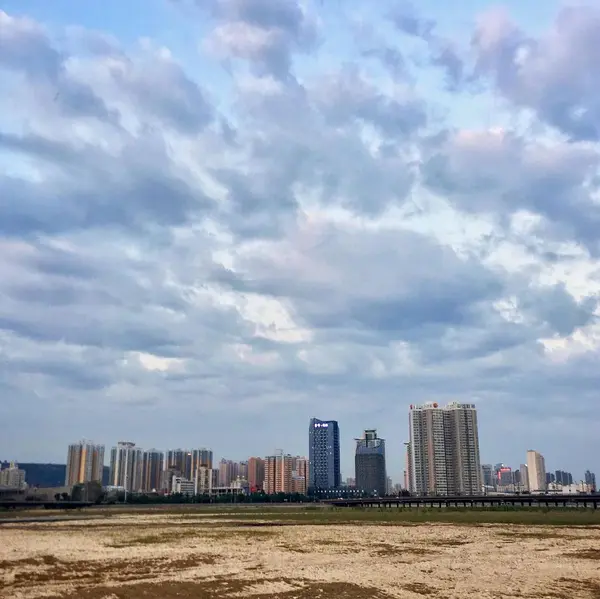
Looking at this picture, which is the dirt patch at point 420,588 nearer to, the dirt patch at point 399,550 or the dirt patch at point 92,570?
the dirt patch at point 399,550

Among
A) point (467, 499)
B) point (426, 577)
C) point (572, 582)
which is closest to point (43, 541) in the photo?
point (426, 577)

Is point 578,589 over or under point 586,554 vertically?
over

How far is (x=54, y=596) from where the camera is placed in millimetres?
23141

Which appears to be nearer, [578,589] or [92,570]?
[578,589]

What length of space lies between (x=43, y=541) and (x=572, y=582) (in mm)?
38756

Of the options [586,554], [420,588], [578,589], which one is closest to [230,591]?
[420,588]

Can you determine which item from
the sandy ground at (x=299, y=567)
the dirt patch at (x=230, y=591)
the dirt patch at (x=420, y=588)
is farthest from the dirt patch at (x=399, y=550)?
the dirt patch at (x=230, y=591)

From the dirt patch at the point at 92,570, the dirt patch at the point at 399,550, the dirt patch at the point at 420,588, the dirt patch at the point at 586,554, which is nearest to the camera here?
the dirt patch at the point at 420,588

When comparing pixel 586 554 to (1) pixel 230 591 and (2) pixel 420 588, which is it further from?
(1) pixel 230 591

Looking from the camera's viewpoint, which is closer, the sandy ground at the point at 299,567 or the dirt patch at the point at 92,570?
the sandy ground at the point at 299,567

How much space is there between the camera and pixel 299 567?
3147cm

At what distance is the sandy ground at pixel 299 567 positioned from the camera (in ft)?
80.8

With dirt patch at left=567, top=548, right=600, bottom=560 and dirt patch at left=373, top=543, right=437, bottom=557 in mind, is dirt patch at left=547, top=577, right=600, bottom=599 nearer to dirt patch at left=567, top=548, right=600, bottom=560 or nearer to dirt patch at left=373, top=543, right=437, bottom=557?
dirt patch at left=567, top=548, right=600, bottom=560

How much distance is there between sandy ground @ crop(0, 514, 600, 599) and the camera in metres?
24.6
